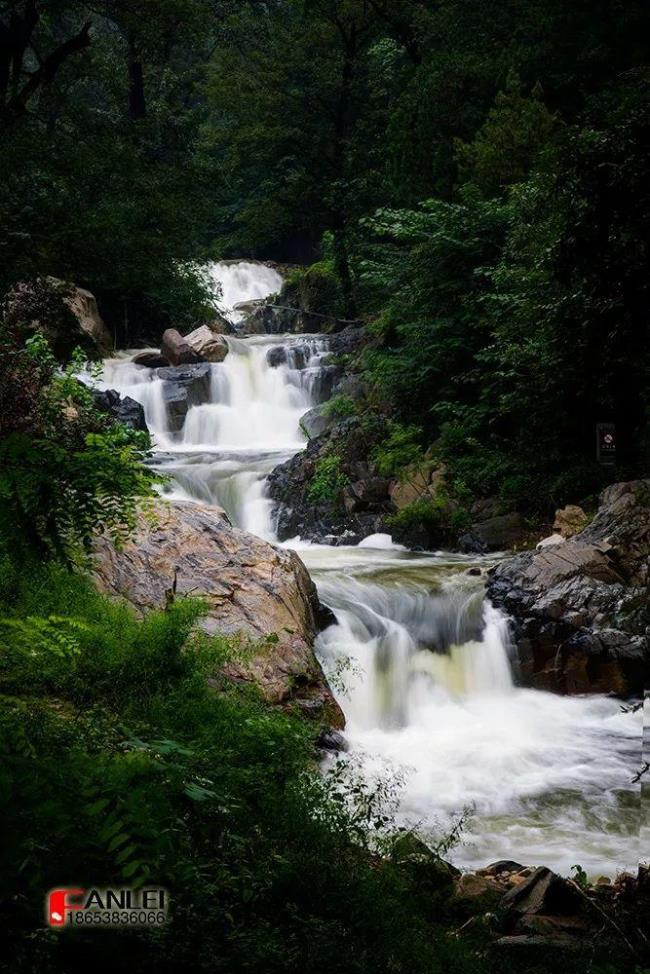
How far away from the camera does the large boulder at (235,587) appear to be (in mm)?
7266

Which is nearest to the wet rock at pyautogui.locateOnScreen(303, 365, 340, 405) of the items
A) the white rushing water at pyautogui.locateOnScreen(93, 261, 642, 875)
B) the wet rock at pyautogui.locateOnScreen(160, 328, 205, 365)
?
the wet rock at pyautogui.locateOnScreen(160, 328, 205, 365)

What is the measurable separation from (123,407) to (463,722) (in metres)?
11.8

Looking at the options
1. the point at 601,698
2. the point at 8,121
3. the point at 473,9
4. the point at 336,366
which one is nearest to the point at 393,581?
the point at 601,698

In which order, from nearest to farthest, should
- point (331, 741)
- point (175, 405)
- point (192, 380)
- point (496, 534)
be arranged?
1. point (331, 741)
2. point (496, 534)
3. point (175, 405)
4. point (192, 380)

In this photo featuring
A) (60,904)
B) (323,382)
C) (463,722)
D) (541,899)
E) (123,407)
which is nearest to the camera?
(60,904)

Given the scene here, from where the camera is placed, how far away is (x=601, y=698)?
353 inches

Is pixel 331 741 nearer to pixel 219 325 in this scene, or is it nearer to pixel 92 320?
pixel 92 320

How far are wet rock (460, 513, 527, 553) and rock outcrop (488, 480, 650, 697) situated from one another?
2725 mm

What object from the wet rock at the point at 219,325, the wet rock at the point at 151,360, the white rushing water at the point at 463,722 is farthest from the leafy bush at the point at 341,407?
the wet rock at the point at 219,325

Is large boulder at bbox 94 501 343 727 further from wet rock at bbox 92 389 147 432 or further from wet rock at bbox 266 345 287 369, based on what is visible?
wet rock at bbox 266 345 287 369

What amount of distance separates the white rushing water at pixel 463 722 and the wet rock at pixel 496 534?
1.60 feet

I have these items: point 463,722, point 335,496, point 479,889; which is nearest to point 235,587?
point 463,722

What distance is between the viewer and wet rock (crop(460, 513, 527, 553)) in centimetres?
1354

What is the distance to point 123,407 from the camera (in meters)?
18.0
